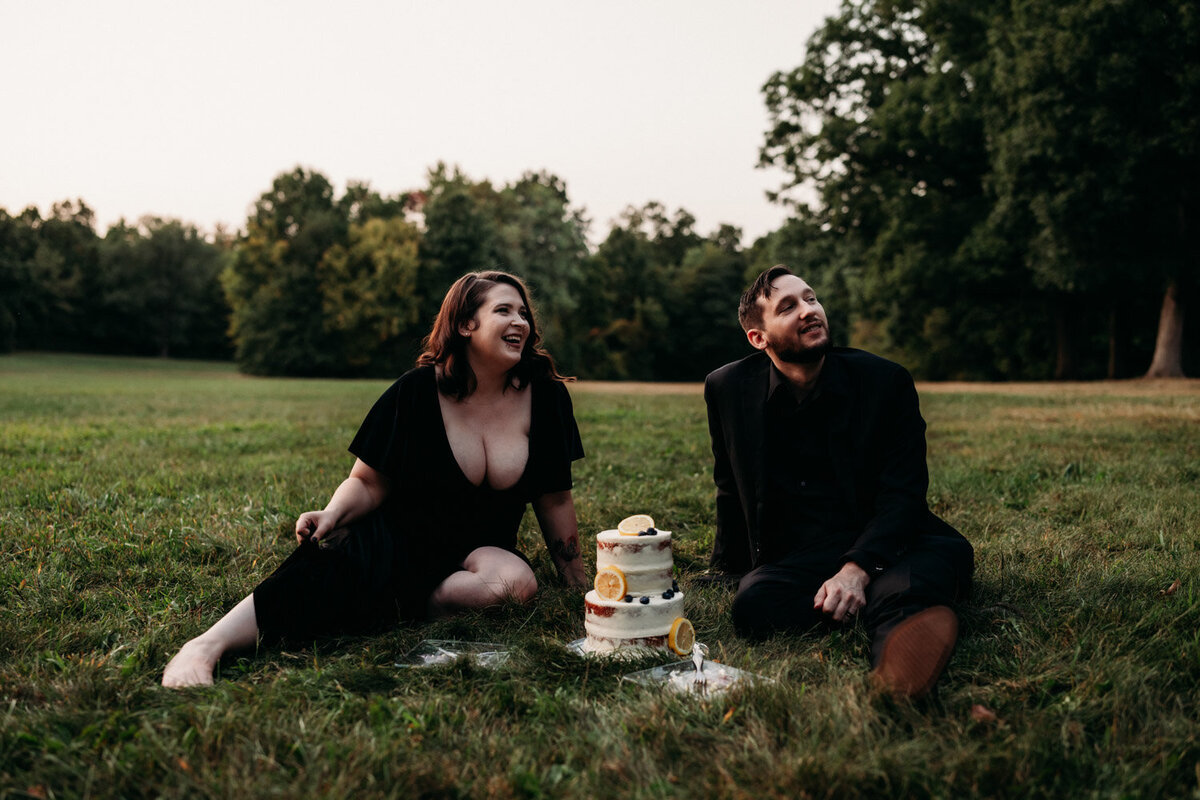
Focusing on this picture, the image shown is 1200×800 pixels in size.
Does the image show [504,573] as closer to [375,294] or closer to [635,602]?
[635,602]

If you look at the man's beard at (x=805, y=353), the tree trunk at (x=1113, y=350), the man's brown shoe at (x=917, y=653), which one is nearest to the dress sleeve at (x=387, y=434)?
the man's beard at (x=805, y=353)

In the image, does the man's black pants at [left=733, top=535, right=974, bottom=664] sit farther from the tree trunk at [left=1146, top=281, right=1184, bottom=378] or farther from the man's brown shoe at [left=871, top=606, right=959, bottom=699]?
the tree trunk at [left=1146, top=281, right=1184, bottom=378]

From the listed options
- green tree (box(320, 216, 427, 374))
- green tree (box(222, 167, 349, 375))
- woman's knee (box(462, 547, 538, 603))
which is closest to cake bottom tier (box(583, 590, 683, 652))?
woman's knee (box(462, 547, 538, 603))

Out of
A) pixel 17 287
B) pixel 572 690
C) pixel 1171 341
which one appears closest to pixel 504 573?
pixel 572 690

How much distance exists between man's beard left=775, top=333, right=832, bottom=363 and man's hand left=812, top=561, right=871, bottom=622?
86 cm

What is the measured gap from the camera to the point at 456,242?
46500mm

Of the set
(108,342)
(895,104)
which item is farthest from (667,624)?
(108,342)

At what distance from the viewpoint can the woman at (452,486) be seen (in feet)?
11.0

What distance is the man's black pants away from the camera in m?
3.01

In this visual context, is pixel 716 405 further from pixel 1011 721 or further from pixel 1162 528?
pixel 1162 528

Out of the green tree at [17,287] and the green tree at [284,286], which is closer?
the green tree at [284,286]

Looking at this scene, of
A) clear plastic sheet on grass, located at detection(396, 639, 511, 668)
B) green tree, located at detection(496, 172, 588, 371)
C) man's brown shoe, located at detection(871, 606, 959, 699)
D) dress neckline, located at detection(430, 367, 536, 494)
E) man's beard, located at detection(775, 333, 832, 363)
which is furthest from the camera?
green tree, located at detection(496, 172, 588, 371)

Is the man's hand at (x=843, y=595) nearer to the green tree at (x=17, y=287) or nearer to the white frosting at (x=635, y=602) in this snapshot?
the white frosting at (x=635, y=602)

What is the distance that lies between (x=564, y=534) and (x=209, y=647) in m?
1.58
